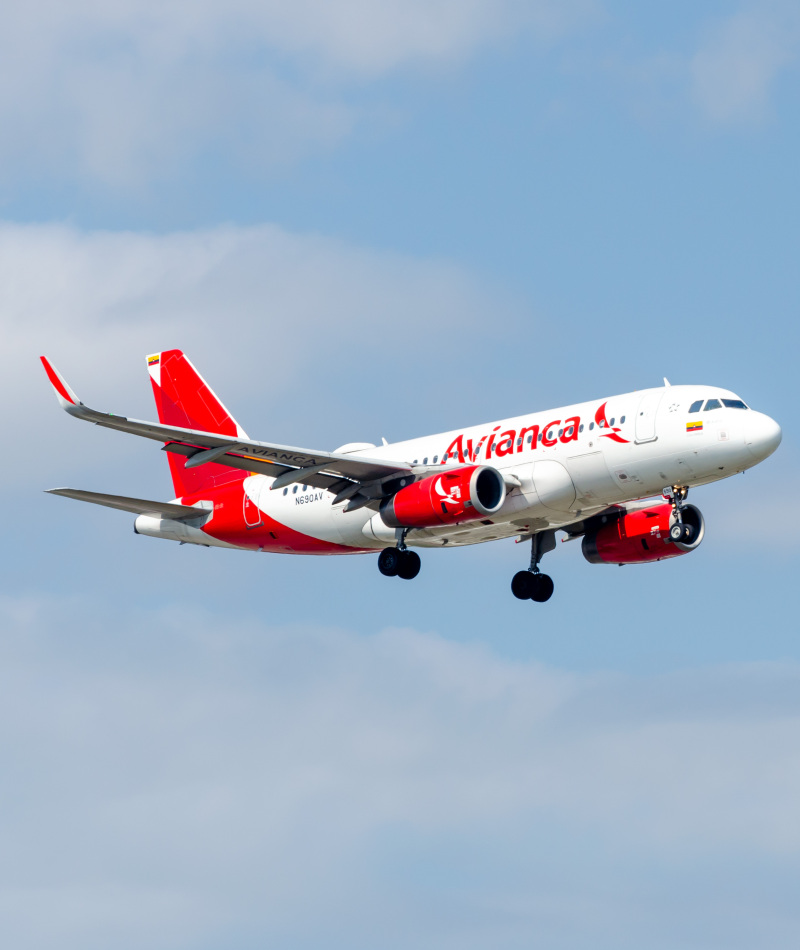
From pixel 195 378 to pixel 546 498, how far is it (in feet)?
62.4

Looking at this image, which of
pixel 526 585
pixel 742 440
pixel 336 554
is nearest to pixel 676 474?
pixel 742 440

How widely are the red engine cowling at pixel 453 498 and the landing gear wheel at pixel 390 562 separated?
1.92 metres

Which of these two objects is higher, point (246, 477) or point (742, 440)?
point (246, 477)

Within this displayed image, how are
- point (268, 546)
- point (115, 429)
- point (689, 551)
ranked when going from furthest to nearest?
point (268, 546) < point (689, 551) < point (115, 429)

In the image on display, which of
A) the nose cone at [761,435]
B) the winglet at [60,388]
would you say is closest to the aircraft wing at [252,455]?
the winglet at [60,388]

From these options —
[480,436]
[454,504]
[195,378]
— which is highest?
[195,378]

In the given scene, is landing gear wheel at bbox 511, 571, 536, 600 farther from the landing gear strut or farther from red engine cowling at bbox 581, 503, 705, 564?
the landing gear strut

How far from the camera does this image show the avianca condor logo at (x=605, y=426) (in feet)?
158

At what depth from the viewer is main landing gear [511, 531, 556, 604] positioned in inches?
2207

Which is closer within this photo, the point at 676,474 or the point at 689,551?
the point at 676,474

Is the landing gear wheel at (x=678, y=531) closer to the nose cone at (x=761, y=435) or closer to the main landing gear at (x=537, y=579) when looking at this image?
the nose cone at (x=761, y=435)

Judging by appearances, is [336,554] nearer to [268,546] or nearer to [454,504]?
[268,546]

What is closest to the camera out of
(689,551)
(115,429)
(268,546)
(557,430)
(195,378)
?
(115,429)

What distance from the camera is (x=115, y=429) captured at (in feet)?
152
